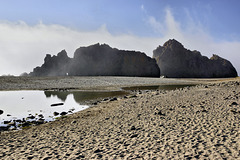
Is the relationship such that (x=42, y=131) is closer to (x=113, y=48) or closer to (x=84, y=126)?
(x=84, y=126)

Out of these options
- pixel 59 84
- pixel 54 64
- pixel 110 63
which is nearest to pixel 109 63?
pixel 110 63

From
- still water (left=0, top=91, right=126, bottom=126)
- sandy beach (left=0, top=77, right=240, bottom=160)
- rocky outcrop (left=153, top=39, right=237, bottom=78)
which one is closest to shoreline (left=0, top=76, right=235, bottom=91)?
still water (left=0, top=91, right=126, bottom=126)

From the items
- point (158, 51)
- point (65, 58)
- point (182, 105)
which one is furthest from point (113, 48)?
point (182, 105)

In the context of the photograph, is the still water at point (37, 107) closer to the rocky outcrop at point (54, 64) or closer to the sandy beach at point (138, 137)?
the sandy beach at point (138, 137)

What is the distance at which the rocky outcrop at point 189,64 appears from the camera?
161m

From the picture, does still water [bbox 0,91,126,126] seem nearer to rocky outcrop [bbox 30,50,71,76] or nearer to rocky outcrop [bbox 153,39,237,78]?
rocky outcrop [bbox 30,50,71,76]

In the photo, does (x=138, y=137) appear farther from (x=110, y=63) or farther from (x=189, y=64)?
(x=189, y=64)

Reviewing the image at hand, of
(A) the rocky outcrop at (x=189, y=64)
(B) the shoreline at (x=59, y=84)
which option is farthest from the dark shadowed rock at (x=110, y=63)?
(B) the shoreline at (x=59, y=84)

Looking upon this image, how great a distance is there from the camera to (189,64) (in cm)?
16325

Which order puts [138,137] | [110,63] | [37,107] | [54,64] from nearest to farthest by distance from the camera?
[138,137]
[37,107]
[110,63]
[54,64]

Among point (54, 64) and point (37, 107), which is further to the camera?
point (54, 64)

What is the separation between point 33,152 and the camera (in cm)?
680

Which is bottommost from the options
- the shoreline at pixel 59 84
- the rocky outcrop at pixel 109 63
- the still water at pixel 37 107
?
the still water at pixel 37 107

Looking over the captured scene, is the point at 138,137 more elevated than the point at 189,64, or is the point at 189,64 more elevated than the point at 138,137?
the point at 189,64
